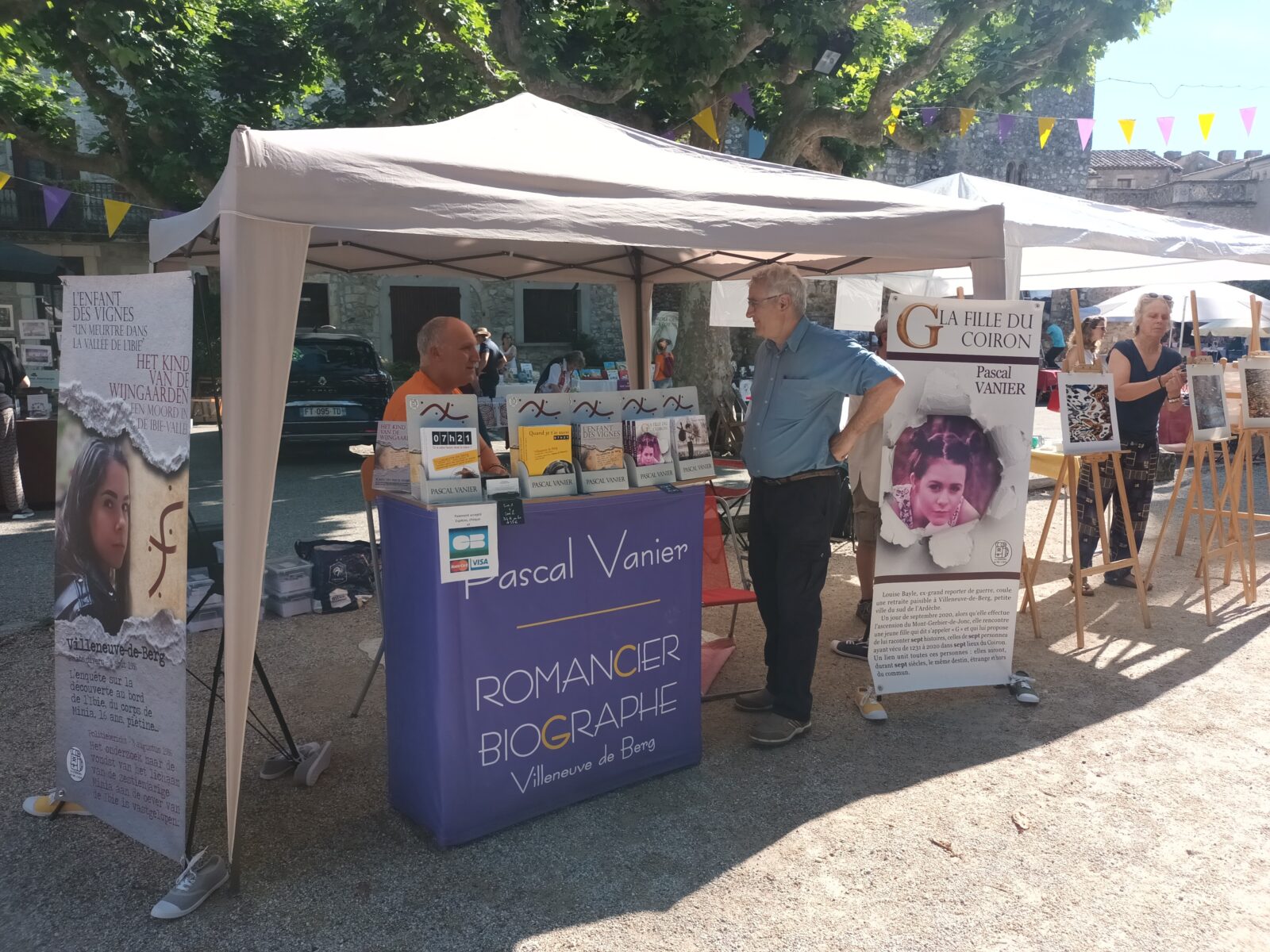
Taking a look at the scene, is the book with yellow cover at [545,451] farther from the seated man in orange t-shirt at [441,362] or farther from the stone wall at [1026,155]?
the stone wall at [1026,155]

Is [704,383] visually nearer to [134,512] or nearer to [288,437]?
[288,437]

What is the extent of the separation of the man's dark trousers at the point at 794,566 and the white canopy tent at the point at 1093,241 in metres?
1.58

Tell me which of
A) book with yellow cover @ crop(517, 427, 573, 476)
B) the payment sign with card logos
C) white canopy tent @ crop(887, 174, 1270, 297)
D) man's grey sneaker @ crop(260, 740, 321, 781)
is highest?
white canopy tent @ crop(887, 174, 1270, 297)

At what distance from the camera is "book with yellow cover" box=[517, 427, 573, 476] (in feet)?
9.39

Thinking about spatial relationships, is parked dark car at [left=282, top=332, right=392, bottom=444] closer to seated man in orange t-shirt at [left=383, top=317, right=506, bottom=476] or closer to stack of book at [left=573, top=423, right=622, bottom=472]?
seated man in orange t-shirt at [left=383, top=317, right=506, bottom=476]

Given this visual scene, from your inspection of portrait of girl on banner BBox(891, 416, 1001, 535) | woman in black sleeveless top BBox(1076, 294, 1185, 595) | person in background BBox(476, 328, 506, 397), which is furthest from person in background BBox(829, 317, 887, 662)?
person in background BBox(476, 328, 506, 397)

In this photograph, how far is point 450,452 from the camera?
270cm

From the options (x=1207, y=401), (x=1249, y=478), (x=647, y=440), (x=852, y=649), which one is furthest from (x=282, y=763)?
A: (x=1249, y=478)

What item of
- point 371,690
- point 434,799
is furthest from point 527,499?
point 371,690

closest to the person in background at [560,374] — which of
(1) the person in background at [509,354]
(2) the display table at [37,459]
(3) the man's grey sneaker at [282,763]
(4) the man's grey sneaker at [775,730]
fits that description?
(1) the person in background at [509,354]

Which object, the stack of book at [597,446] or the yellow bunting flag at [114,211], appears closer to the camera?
the stack of book at [597,446]

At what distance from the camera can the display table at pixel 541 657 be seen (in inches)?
108

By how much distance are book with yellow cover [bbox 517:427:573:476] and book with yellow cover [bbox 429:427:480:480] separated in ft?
0.56

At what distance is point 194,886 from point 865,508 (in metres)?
3.47
